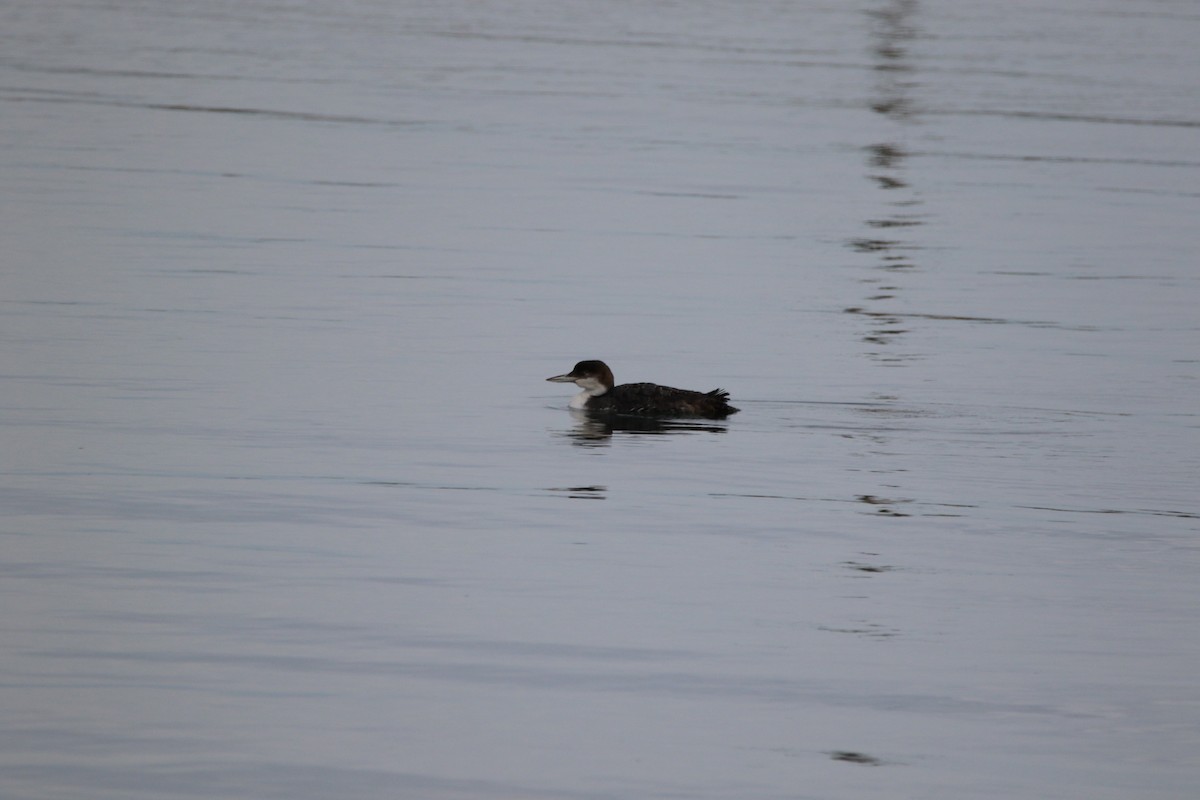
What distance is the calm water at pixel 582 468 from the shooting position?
9258 mm

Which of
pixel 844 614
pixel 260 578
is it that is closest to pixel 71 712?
pixel 260 578

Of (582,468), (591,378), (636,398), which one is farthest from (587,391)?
(582,468)

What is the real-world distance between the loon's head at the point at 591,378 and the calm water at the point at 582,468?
0.40m

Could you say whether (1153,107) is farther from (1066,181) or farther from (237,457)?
(237,457)

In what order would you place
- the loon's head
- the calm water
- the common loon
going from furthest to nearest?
the loon's head, the common loon, the calm water

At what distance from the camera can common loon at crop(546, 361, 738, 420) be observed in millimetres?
16812

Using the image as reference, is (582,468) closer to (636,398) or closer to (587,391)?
(636,398)

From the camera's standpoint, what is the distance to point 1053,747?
9.27 metres

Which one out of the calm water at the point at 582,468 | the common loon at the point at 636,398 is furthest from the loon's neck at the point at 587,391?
the calm water at the point at 582,468

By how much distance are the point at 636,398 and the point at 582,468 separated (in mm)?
2039

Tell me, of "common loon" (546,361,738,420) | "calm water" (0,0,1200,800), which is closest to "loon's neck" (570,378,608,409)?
"common loon" (546,361,738,420)

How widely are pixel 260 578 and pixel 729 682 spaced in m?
2.95

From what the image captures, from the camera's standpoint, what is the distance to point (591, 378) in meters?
17.2

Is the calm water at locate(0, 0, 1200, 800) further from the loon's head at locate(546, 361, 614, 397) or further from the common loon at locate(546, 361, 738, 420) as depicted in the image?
the loon's head at locate(546, 361, 614, 397)
